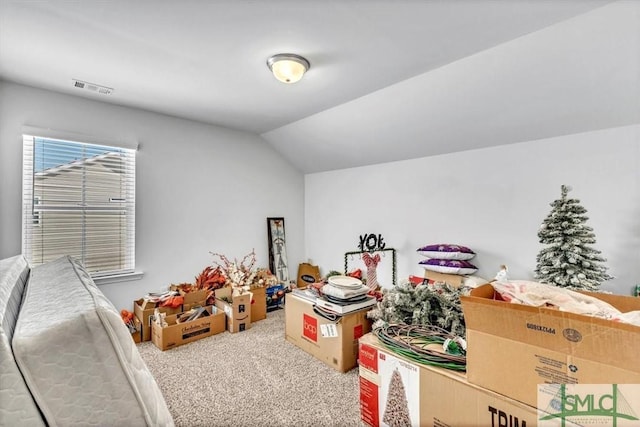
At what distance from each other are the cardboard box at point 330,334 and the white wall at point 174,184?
1.76 meters

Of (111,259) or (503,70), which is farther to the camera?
(111,259)

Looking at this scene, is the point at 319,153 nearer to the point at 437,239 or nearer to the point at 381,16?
the point at 437,239

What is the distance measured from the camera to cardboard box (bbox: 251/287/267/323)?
317 centimetres

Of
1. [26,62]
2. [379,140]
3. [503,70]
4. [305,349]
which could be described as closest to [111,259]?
[26,62]

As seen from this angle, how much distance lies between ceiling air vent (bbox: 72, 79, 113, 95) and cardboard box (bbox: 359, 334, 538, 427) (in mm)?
3100

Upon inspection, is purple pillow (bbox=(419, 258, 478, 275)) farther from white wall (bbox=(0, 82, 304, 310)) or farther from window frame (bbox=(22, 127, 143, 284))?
window frame (bbox=(22, 127, 143, 284))

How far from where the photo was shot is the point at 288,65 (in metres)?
2.05

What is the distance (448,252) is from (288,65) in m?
2.24

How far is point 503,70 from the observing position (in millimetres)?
2027

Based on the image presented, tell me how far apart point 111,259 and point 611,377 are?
149 inches

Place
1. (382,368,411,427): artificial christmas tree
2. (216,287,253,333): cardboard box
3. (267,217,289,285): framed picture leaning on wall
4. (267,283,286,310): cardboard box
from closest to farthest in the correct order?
(382,368,411,427): artificial christmas tree < (216,287,253,333): cardboard box < (267,283,286,310): cardboard box < (267,217,289,285): framed picture leaning on wall

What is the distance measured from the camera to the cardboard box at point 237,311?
9.32 ft

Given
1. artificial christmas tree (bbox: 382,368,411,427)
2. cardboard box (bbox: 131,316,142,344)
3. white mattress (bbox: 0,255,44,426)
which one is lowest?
cardboard box (bbox: 131,316,142,344)

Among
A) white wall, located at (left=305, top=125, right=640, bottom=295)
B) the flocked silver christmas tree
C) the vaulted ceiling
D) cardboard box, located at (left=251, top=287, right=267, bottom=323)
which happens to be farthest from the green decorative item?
cardboard box, located at (left=251, top=287, right=267, bottom=323)
